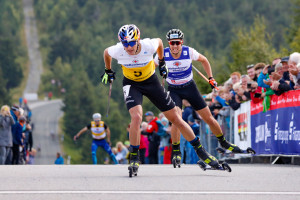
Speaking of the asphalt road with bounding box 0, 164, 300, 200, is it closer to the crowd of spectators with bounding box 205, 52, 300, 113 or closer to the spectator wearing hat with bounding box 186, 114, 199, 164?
the crowd of spectators with bounding box 205, 52, 300, 113

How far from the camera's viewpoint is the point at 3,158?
18281 millimetres

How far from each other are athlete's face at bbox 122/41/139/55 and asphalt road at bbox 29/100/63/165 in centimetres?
9266

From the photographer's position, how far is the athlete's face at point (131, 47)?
32.2 feet

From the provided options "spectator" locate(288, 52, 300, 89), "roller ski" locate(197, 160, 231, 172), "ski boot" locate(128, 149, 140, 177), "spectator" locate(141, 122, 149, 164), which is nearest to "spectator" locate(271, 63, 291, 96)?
"spectator" locate(288, 52, 300, 89)

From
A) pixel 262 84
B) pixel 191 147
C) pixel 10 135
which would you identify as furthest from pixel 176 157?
pixel 10 135

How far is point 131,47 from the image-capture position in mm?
9820

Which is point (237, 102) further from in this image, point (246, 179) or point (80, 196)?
point (80, 196)

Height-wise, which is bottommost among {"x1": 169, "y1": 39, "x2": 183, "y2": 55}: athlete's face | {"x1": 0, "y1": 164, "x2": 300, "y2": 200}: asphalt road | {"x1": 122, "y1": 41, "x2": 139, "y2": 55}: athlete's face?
{"x1": 0, "y1": 164, "x2": 300, "y2": 200}: asphalt road

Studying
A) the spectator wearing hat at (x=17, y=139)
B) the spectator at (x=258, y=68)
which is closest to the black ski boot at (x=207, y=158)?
the spectator at (x=258, y=68)

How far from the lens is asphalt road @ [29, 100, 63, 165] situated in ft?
368

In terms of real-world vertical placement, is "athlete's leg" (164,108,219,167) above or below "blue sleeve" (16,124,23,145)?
below

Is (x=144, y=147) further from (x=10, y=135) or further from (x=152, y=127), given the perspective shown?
(x=10, y=135)

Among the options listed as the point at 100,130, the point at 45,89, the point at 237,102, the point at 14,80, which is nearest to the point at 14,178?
the point at 237,102

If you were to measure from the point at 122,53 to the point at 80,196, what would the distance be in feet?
11.5
